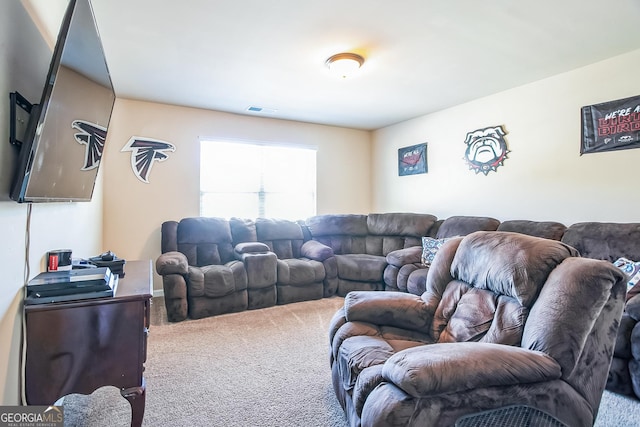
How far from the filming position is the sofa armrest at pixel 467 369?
3.45 ft

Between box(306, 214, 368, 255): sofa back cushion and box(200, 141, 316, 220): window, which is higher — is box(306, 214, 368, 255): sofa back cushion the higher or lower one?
the lower one

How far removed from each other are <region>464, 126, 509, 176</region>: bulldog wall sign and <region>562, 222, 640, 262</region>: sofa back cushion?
126 centimetres

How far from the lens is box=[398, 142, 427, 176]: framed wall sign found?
4809mm

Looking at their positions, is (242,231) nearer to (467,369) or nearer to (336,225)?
(336,225)

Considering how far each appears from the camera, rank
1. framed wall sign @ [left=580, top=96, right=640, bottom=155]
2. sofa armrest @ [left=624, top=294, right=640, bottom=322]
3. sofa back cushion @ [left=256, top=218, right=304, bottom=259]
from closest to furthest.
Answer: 1. sofa armrest @ [left=624, top=294, right=640, bottom=322]
2. framed wall sign @ [left=580, top=96, right=640, bottom=155]
3. sofa back cushion @ [left=256, top=218, right=304, bottom=259]

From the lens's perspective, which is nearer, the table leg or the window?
the table leg

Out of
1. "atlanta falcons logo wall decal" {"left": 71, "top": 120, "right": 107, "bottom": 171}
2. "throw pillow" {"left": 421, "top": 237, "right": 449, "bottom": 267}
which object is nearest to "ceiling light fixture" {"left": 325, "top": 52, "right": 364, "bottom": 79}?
"atlanta falcons logo wall decal" {"left": 71, "top": 120, "right": 107, "bottom": 171}

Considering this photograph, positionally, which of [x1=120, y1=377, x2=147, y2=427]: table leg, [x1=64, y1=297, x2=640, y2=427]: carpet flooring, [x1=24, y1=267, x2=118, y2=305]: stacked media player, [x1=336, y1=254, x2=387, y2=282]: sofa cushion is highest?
[x1=24, y1=267, x2=118, y2=305]: stacked media player

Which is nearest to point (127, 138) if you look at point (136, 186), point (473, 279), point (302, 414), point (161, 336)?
point (136, 186)

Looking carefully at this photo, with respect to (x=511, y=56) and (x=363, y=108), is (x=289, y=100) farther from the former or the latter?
(x=511, y=56)

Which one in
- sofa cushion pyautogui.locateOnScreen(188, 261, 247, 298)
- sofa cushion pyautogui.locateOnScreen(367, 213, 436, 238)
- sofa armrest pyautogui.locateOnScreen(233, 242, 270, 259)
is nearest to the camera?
sofa cushion pyautogui.locateOnScreen(188, 261, 247, 298)

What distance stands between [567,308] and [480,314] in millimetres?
457

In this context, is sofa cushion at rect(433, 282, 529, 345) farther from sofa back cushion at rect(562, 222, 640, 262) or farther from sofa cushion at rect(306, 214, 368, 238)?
sofa cushion at rect(306, 214, 368, 238)

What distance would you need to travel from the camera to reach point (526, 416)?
1104 mm
